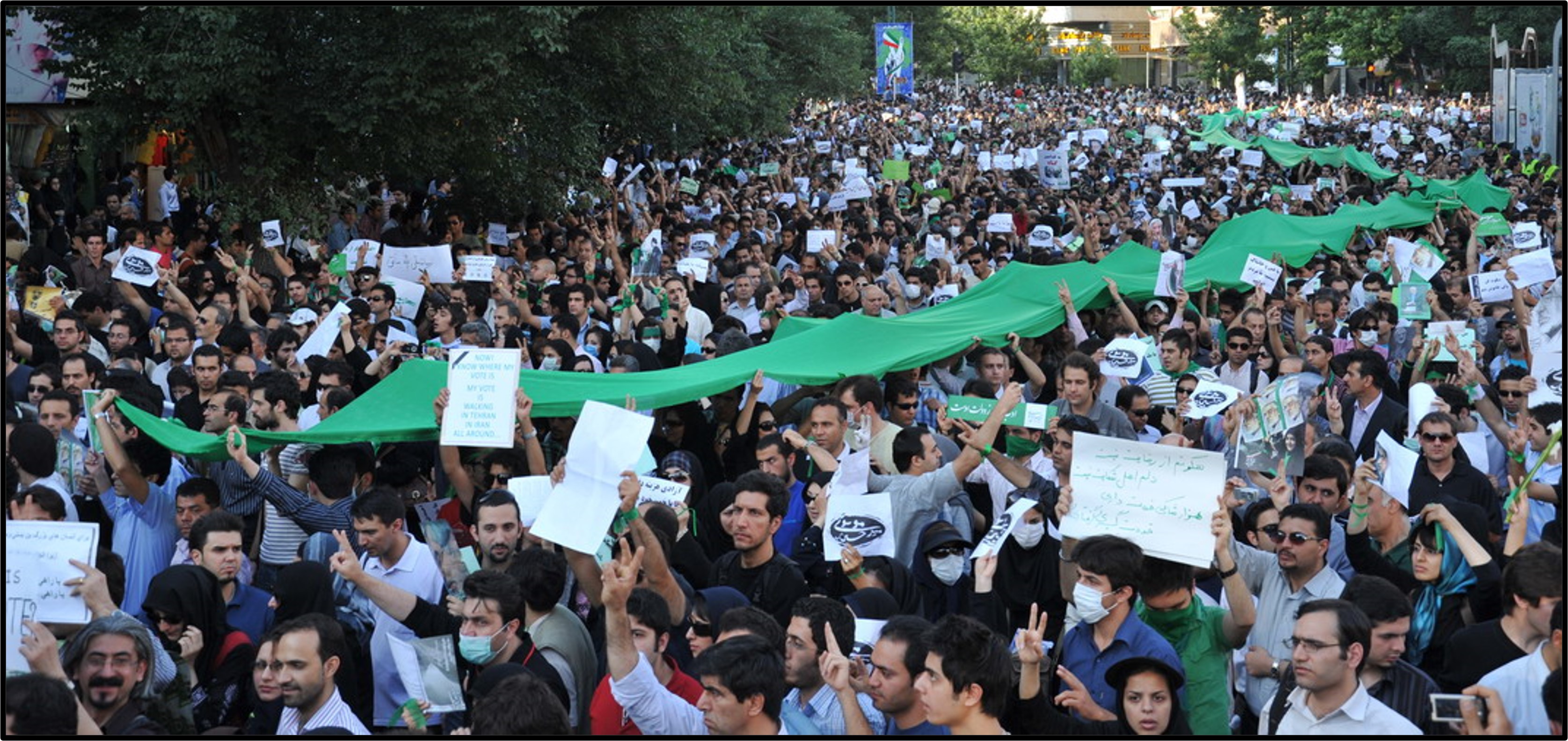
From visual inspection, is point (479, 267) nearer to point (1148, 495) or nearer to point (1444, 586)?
point (1148, 495)

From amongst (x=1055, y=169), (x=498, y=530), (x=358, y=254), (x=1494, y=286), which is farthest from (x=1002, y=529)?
(x=1055, y=169)

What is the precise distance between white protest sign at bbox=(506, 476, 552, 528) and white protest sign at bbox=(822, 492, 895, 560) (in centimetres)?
121

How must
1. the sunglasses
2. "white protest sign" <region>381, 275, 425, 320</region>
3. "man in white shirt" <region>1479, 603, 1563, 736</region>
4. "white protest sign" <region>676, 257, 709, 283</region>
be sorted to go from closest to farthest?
1. "man in white shirt" <region>1479, 603, 1563, 736</region>
2. the sunglasses
3. "white protest sign" <region>381, 275, 425, 320</region>
4. "white protest sign" <region>676, 257, 709, 283</region>

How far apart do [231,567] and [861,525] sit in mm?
2308

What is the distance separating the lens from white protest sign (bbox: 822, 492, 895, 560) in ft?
21.6

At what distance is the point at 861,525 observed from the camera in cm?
659

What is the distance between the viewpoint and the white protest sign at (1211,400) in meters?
9.04

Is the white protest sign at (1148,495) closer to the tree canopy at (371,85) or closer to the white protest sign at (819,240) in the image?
the tree canopy at (371,85)

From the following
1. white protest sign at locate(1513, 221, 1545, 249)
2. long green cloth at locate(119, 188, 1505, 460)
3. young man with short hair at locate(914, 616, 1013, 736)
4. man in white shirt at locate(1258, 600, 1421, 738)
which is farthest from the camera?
white protest sign at locate(1513, 221, 1545, 249)

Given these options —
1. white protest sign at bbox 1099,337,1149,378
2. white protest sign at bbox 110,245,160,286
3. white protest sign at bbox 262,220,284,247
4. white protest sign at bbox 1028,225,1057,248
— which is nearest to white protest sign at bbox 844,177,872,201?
white protest sign at bbox 1028,225,1057,248

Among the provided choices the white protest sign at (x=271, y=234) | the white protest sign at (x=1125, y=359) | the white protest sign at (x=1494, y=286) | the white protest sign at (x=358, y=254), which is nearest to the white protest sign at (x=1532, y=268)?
the white protest sign at (x=1494, y=286)

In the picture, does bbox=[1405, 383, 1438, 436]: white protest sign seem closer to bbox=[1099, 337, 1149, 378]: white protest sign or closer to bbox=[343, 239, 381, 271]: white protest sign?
bbox=[1099, 337, 1149, 378]: white protest sign

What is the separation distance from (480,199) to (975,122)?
37944mm

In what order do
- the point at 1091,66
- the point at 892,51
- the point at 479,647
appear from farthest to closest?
the point at 1091,66 → the point at 892,51 → the point at 479,647
